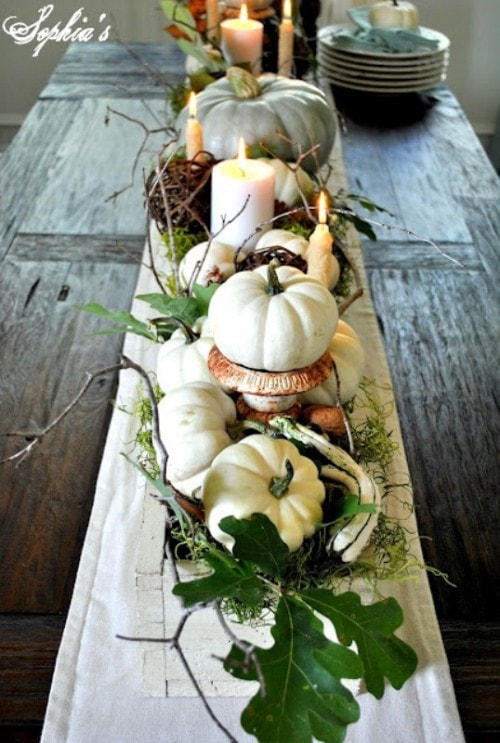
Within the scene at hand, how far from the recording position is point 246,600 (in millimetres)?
594

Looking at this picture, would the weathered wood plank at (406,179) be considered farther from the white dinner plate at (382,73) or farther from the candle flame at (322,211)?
the candle flame at (322,211)

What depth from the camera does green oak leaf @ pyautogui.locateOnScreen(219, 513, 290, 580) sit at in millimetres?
610

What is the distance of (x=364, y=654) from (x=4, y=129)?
9.64 feet

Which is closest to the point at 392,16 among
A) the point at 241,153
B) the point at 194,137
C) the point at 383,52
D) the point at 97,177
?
the point at 383,52

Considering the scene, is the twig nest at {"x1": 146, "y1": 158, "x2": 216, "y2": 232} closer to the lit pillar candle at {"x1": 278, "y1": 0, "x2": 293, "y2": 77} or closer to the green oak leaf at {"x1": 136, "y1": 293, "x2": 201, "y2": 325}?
the green oak leaf at {"x1": 136, "y1": 293, "x2": 201, "y2": 325}

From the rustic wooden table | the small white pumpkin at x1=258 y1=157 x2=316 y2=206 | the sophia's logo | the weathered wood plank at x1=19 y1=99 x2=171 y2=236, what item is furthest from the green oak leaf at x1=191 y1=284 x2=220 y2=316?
the sophia's logo

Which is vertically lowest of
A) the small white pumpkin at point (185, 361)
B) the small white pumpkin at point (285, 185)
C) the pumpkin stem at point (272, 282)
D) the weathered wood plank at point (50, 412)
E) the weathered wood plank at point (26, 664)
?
the weathered wood plank at point (50, 412)

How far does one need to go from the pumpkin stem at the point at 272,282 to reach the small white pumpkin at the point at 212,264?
11.2 inches

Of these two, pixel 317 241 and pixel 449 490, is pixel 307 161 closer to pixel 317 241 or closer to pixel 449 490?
pixel 317 241

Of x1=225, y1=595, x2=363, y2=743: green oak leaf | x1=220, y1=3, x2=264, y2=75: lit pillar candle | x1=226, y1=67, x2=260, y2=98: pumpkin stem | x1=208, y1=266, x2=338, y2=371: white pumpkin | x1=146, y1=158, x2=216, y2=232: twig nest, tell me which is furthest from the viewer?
x1=220, y1=3, x2=264, y2=75: lit pillar candle

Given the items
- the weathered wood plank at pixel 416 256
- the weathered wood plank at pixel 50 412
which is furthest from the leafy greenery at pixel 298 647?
the weathered wood plank at pixel 416 256

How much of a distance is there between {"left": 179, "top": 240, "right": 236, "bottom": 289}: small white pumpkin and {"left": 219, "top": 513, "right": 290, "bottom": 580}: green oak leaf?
0.42m

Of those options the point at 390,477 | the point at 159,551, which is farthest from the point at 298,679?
the point at 390,477

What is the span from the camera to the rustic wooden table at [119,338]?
0.81 m
